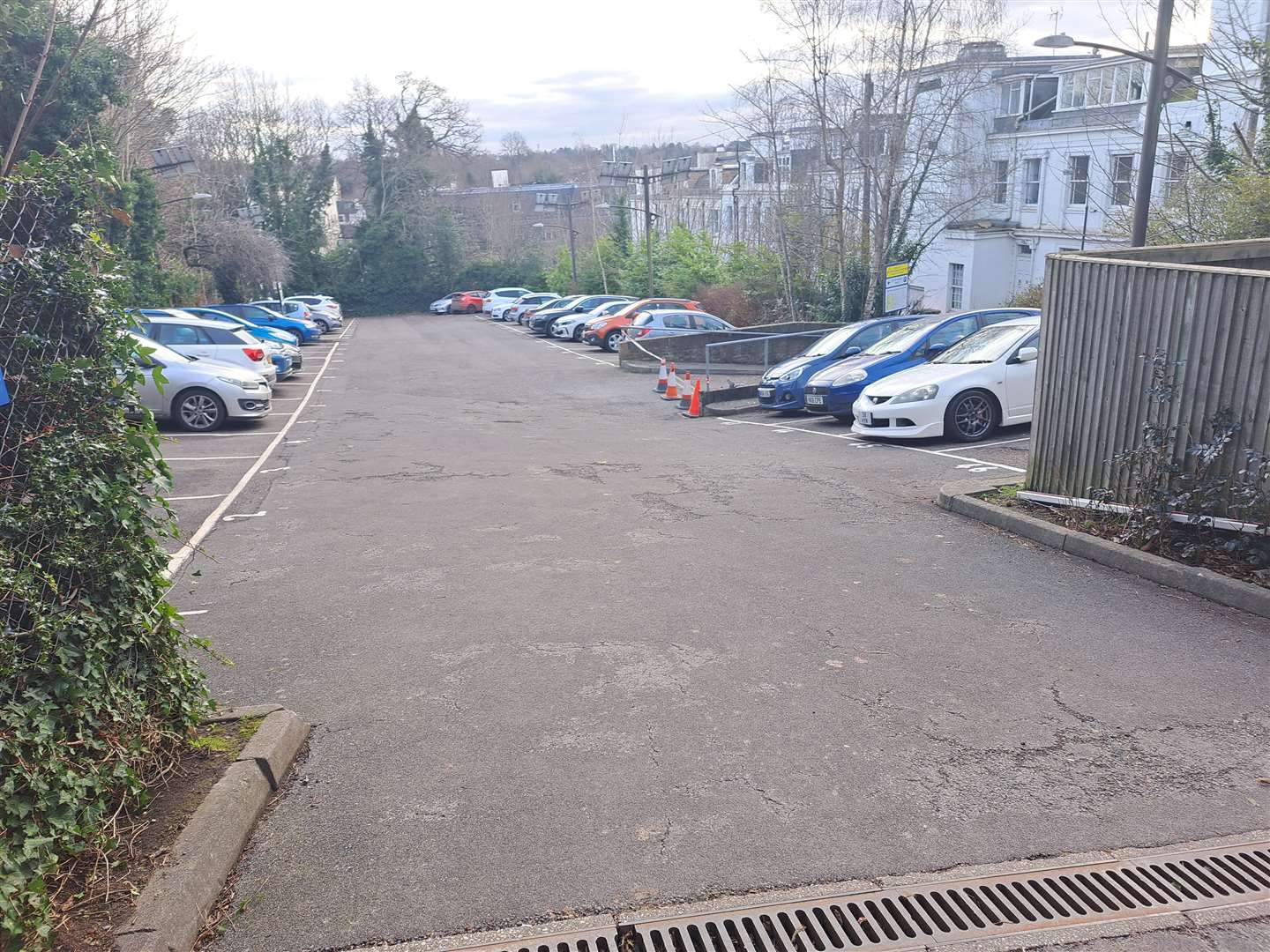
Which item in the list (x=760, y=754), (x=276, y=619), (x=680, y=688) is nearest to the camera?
(x=760, y=754)

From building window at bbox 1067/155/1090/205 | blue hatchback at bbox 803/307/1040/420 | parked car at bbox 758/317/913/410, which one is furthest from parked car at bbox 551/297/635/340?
blue hatchback at bbox 803/307/1040/420

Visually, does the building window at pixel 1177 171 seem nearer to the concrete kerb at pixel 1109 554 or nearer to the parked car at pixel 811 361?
the parked car at pixel 811 361

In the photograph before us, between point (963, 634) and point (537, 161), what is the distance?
13282cm

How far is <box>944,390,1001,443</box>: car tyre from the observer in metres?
13.4

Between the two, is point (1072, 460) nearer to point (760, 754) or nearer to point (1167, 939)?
point (760, 754)

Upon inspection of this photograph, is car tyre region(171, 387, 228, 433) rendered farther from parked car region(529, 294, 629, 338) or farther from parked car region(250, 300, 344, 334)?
parked car region(529, 294, 629, 338)

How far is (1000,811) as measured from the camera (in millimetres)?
4152

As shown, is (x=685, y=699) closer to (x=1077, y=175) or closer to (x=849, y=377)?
(x=849, y=377)

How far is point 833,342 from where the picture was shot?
17844mm

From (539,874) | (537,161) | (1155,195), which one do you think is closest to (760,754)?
(539,874)

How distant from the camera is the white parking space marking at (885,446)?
465 inches

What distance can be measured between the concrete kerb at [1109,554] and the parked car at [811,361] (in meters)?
7.32

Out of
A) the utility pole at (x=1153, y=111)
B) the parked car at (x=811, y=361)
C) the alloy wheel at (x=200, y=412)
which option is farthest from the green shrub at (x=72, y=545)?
the parked car at (x=811, y=361)

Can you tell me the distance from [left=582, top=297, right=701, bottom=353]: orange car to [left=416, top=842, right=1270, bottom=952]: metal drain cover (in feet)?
94.8
